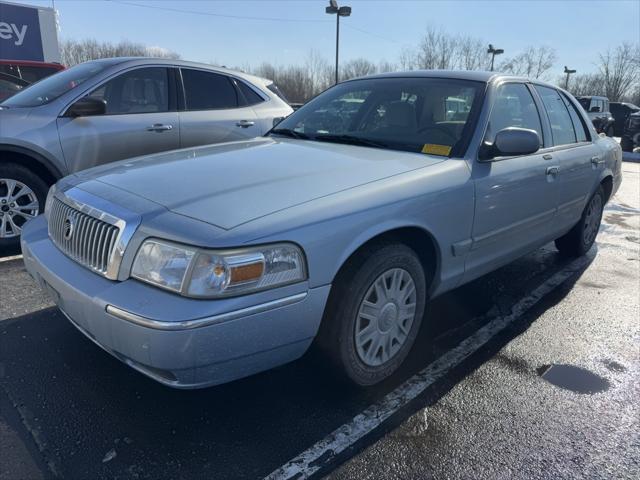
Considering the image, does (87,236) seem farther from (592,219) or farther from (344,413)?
(592,219)

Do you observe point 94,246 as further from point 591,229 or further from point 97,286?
point 591,229

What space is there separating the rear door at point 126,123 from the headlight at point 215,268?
114 inches

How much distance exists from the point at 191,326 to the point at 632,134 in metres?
19.1

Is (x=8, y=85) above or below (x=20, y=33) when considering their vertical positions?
below

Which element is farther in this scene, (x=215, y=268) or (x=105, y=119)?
(x=105, y=119)

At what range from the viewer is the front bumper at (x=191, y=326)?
1.93 meters

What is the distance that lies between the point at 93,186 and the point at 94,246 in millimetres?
434

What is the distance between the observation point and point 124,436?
226 cm

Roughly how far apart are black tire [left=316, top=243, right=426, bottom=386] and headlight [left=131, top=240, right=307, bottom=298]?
1.06 ft

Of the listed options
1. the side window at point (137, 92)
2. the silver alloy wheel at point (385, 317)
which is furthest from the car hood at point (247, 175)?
the side window at point (137, 92)

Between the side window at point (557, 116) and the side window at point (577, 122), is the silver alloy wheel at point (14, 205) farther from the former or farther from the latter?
the side window at point (577, 122)

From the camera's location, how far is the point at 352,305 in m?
2.40

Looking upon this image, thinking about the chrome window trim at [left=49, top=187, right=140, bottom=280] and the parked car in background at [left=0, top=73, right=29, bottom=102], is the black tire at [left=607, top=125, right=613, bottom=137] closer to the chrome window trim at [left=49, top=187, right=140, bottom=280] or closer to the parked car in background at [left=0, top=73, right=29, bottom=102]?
the parked car in background at [left=0, top=73, right=29, bottom=102]

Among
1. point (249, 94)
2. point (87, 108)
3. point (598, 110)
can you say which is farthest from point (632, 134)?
point (87, 108)
